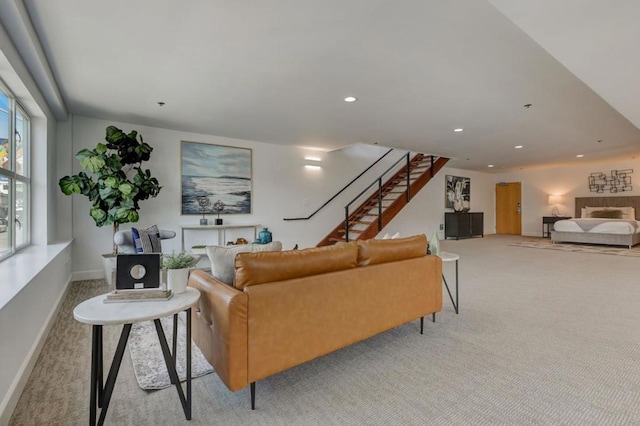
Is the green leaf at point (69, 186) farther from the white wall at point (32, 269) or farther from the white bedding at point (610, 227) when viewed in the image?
the white bedding at point (610, 227)

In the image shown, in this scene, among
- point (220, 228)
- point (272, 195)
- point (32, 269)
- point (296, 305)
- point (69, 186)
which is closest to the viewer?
point (296, 305)

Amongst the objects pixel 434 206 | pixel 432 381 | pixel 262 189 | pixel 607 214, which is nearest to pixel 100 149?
pixel 262 189

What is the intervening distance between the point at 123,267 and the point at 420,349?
218 cm

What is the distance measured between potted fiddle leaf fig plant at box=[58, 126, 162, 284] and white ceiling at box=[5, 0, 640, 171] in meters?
0.48

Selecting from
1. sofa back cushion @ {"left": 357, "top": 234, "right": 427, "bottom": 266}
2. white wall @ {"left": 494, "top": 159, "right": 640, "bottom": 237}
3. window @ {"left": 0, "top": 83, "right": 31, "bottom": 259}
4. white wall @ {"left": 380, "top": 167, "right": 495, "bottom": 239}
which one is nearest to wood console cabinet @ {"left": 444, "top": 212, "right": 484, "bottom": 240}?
white wall @ {"left": 380, "top": 167, "right": 495, "bottom": 239}

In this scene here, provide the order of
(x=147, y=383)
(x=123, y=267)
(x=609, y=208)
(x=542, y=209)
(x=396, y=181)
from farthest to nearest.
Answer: (x=542, y=209) < (x=609, y=208) < (x=396, y=181) < (x=147, y=383) < (x=123, y=267)

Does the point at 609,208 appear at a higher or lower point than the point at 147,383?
higher

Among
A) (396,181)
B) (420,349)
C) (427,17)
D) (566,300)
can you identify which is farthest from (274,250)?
(396,181)

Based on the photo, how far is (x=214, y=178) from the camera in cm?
603

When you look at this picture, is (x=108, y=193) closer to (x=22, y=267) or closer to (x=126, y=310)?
(x=22, y=267)

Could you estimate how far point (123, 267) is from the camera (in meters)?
1.77

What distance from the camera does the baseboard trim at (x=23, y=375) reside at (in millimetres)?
1720

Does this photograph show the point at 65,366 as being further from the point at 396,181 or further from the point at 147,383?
the point at 396,181

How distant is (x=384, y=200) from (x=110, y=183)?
575 cm
